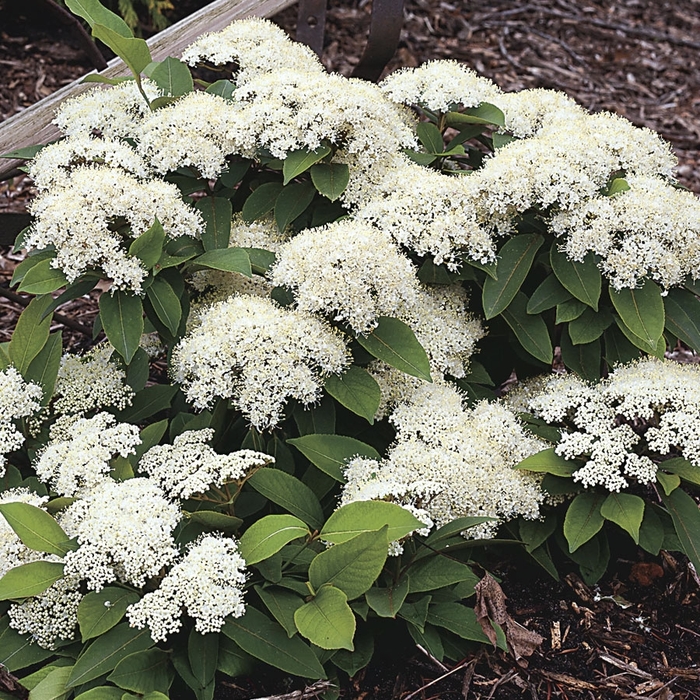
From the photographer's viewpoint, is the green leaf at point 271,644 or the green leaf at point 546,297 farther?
the green leaf at point 546,297

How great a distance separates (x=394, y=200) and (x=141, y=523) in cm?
112

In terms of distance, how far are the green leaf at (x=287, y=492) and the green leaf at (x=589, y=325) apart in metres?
0.84

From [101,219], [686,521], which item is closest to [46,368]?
[101,219]

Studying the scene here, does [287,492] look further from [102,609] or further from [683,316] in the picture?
[683,316]

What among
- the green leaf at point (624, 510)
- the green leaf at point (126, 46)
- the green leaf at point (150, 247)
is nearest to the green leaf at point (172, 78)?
the green leaf at point (126, 46)

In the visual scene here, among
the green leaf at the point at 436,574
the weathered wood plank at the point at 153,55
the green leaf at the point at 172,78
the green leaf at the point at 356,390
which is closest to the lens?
the green leaf at the point at 436,574

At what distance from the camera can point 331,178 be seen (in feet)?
8.48

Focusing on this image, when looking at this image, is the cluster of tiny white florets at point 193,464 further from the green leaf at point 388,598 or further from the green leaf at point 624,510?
the green leaf at point 624,510

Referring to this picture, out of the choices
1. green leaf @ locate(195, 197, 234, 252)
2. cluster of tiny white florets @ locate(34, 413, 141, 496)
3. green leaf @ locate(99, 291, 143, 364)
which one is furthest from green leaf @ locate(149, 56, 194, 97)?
cluster of tiny white florets @ locate(34, 413, 141, 496)

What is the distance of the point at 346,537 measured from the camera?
1.95 meters

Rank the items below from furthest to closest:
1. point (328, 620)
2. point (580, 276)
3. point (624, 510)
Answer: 1. point (580, 276)
2. point (624, 510)
3. point (328, 620)

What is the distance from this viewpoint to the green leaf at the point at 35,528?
1.90 meters

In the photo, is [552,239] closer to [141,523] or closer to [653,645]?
[653,645]

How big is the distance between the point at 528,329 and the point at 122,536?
1247 millimetres
